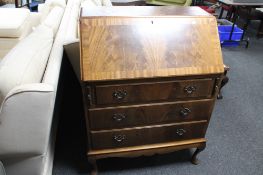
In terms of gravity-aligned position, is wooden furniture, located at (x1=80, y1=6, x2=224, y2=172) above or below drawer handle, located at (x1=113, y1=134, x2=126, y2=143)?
above

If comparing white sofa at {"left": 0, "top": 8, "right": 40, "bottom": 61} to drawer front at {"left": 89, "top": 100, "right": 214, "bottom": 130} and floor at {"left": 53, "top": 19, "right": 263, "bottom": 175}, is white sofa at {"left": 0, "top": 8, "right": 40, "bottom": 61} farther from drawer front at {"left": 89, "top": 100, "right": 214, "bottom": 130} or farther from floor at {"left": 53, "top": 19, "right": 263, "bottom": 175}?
drawer front at {"left": 89, "top": 100, "right": 214, "bottom": 130}

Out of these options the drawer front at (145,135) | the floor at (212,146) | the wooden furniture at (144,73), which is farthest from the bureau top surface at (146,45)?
the floor at (212,146)

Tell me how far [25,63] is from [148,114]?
0.64 metres

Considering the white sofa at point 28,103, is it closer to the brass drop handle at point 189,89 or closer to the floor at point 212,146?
the floor at point 212,146

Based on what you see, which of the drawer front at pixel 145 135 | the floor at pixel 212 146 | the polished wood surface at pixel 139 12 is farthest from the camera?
the floor at pixel 212 146

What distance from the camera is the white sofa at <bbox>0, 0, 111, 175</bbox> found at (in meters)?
0.84

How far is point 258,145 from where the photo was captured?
1659mm

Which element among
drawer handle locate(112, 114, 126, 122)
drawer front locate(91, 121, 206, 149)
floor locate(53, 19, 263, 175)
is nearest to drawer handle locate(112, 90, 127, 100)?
drawer handle locate(112, 114, 126, 122)

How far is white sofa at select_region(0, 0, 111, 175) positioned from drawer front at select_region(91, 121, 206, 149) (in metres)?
0.29

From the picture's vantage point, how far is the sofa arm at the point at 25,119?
0.83 metres

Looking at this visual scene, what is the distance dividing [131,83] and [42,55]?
50cm

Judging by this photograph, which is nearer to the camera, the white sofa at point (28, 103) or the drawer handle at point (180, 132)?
the white sofa at point (28, 103)

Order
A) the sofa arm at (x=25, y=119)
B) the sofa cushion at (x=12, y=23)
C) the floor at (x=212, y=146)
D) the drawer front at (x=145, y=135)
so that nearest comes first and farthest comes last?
the sofa arm at (x=25, y=119) → the drawer front at (x=145, y=135) → the floor at (x=212, y=146) → the sofa cushion at (x=12, y=23)

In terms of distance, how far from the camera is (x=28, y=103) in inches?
33.2
